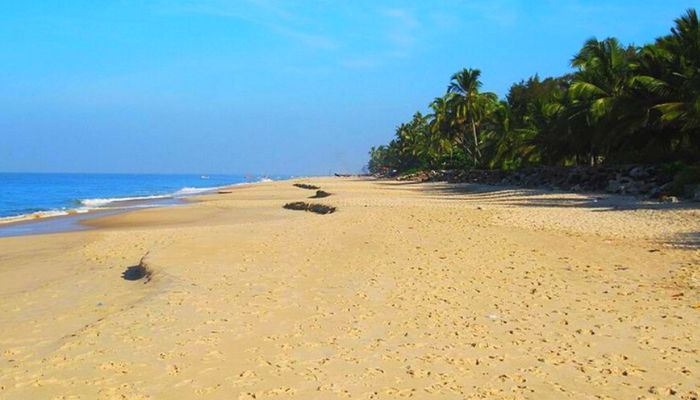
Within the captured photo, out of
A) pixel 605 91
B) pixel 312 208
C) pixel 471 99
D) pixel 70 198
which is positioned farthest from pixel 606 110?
pixel 70 198

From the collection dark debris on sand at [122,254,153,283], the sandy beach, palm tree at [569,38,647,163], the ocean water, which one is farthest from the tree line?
the ocean water

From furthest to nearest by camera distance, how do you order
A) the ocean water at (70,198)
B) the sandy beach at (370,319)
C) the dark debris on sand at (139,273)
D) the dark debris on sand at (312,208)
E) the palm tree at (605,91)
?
1. the ocean water at (70,198)
2. the palm tree at (605,91)
3. the dark debris on sand at (312,208)
4. the dark debris on sand at (139,273)
5. the sandy beach at (370,319)

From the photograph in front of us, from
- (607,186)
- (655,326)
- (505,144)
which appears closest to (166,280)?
(655,326)

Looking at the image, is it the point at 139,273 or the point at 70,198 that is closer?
the point at 139,273

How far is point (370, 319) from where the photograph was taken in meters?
6.51

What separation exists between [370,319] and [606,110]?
28469mm

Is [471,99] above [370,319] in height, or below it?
above

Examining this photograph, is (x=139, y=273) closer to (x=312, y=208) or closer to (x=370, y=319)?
(x=370, y=319)

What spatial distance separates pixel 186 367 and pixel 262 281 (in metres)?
3.82

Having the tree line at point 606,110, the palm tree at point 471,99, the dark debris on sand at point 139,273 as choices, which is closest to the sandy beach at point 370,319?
the dark debris on sand at point 139,273

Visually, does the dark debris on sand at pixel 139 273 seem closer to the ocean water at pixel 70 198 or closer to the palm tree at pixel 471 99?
the ocean water at pixel 70 198

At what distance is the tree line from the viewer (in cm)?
2425

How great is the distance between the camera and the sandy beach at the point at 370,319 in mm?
4602

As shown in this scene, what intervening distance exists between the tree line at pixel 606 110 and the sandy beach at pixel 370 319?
14257 mm
